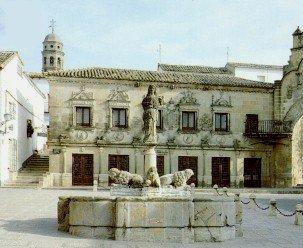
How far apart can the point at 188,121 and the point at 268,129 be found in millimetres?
5303

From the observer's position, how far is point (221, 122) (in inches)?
1229

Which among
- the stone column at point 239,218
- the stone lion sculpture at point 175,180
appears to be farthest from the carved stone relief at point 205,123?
the stone column at point 239,218

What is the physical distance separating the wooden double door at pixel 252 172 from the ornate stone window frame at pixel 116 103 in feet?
26.8

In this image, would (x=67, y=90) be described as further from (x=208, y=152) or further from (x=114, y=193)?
(x=114, y=193)

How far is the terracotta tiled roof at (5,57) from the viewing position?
26.5 meters

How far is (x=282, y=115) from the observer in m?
31.5

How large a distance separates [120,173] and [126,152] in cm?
1708

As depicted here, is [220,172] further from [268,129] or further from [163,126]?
[163,126]

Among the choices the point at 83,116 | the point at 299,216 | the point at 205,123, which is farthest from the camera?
the point at 205,123

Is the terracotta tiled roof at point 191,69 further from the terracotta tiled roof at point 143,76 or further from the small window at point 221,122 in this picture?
the small window at point 221,122

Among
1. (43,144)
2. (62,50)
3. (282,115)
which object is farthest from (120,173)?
(62,50)

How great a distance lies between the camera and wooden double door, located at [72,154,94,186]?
2872 cm

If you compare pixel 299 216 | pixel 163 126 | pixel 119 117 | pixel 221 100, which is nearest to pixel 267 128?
pixel 221 100

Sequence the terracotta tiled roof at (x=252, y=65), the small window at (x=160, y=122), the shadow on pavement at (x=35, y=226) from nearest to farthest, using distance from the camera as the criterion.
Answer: the shadow on pavement at (x=35, y=226) < the small window at (x=160, y=122) < the terracotta tiled roof at (x=252, y=65)
